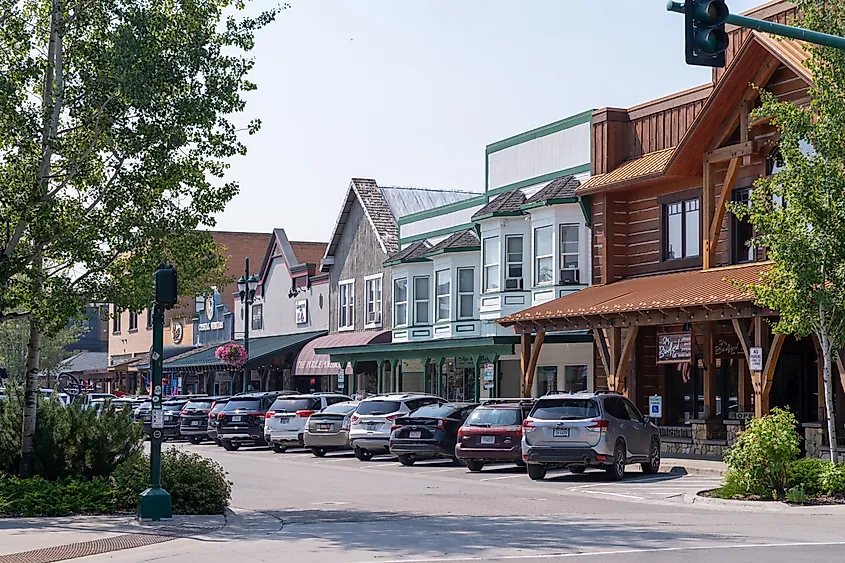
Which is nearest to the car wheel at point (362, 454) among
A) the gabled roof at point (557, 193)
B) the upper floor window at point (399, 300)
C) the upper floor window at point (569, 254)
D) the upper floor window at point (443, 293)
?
the upper floor window at point (569, 254)

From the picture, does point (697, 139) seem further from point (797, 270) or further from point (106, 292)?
point (106, 292)

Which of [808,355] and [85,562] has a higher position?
[808,355]

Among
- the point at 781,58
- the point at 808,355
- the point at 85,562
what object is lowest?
the point at 85,562

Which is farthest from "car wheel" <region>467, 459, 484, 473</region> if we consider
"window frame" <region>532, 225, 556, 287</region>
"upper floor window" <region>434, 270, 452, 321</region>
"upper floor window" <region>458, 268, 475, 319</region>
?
"upper floor window" <region>434, 270, 452, 321</region>

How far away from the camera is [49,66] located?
1819cm

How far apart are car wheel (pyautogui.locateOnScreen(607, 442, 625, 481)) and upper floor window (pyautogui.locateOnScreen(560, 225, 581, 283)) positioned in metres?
11.8

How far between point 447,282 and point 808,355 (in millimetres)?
15782

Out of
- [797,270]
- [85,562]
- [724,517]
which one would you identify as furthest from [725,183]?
[85,562]

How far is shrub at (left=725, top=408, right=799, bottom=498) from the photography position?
63.2 ft

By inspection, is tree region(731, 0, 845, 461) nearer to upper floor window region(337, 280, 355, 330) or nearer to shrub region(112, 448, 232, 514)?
shrub region(112, 448, 232, 514)

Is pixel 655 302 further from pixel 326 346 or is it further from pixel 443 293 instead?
pixel 326 346

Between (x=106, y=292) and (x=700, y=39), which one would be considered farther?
(x=106, y=292)

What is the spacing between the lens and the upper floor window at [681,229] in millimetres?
31828

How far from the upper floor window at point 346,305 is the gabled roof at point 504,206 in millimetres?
14361
